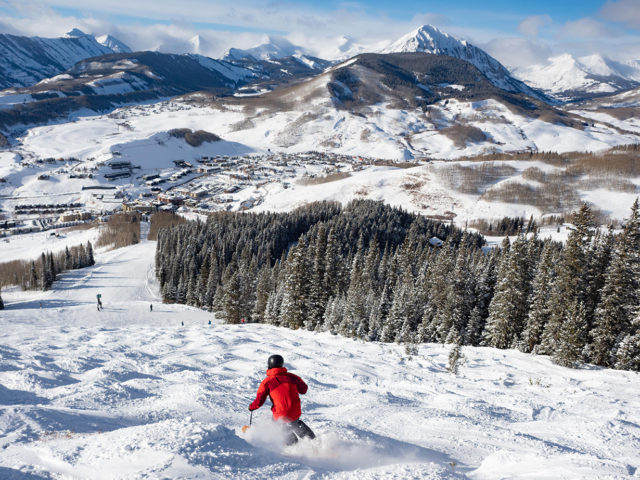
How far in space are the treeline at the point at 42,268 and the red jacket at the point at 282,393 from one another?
80.6 m

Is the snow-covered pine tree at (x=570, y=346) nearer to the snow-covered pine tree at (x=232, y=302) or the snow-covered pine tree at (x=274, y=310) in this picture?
the snow-covered pine tree at (x=274, y=310)

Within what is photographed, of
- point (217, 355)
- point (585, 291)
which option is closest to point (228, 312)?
point (217, 355)

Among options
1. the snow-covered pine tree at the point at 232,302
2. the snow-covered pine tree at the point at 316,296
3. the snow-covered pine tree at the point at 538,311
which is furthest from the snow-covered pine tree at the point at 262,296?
the snow-covered pine tree at the point at 538,311

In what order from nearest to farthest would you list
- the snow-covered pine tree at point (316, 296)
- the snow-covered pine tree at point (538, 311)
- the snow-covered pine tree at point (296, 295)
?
the snow-covered pine tree at point (538, 311), the snow-covered pine tree at point (296, 295), the snow-covered pine tree at point (316, 296)

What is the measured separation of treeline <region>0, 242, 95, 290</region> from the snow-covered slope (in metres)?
64.9

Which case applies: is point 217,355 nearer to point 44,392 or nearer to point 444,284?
point 44,392

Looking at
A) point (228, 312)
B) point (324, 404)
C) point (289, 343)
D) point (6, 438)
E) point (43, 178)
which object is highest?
point (43, 178)

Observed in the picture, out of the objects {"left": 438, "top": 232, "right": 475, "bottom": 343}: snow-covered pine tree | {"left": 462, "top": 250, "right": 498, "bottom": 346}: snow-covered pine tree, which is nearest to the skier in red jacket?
{"left": 438, "top": 232, "right": 475, "bottom": 343}: snow-covered pine tree

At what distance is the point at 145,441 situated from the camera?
6.32 meters

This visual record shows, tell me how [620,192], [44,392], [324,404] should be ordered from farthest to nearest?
1. [620,192]
2. [324,404]
3. [44,392]

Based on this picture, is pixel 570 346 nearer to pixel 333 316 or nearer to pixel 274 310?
pixel 333 316

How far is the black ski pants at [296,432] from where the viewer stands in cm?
778

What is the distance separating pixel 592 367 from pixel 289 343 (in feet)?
51.4

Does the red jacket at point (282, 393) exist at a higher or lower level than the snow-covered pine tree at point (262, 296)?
higher
